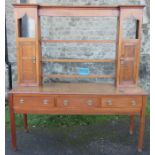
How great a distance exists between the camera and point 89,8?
10.9 ft

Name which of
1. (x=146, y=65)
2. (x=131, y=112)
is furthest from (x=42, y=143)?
(x=146, y=65)

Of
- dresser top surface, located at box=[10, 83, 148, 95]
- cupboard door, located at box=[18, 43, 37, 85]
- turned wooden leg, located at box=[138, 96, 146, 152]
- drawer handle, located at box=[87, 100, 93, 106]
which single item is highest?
cupboard door, located at box=[18, 43, 37, 85]

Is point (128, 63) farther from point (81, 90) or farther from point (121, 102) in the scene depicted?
point (81, 90)

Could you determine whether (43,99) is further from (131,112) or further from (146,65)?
(146,65)

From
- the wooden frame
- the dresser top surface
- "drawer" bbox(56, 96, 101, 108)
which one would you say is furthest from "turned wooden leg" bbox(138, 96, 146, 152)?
"drawer" bbox(56, 96, 101, 108)

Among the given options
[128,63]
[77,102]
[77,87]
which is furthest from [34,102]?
[128,63]

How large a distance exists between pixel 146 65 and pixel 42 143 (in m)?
3.35

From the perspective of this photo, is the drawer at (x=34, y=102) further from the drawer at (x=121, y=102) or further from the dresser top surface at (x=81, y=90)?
the drawer at (x=121, y=102)

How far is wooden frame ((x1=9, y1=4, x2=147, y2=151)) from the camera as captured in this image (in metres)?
3.17

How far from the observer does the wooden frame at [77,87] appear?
3174 millimetres

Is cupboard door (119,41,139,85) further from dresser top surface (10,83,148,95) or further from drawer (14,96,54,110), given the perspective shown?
drawer (14,96,54,110)

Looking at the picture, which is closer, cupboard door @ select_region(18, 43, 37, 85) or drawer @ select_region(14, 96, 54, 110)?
drawer @ select_region(14, 96, 54, 110)

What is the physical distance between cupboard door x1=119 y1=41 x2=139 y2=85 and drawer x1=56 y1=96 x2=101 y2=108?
1.97 feet

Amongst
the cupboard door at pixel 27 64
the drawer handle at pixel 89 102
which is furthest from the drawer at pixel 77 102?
the cupboard door at pixel 27 64
